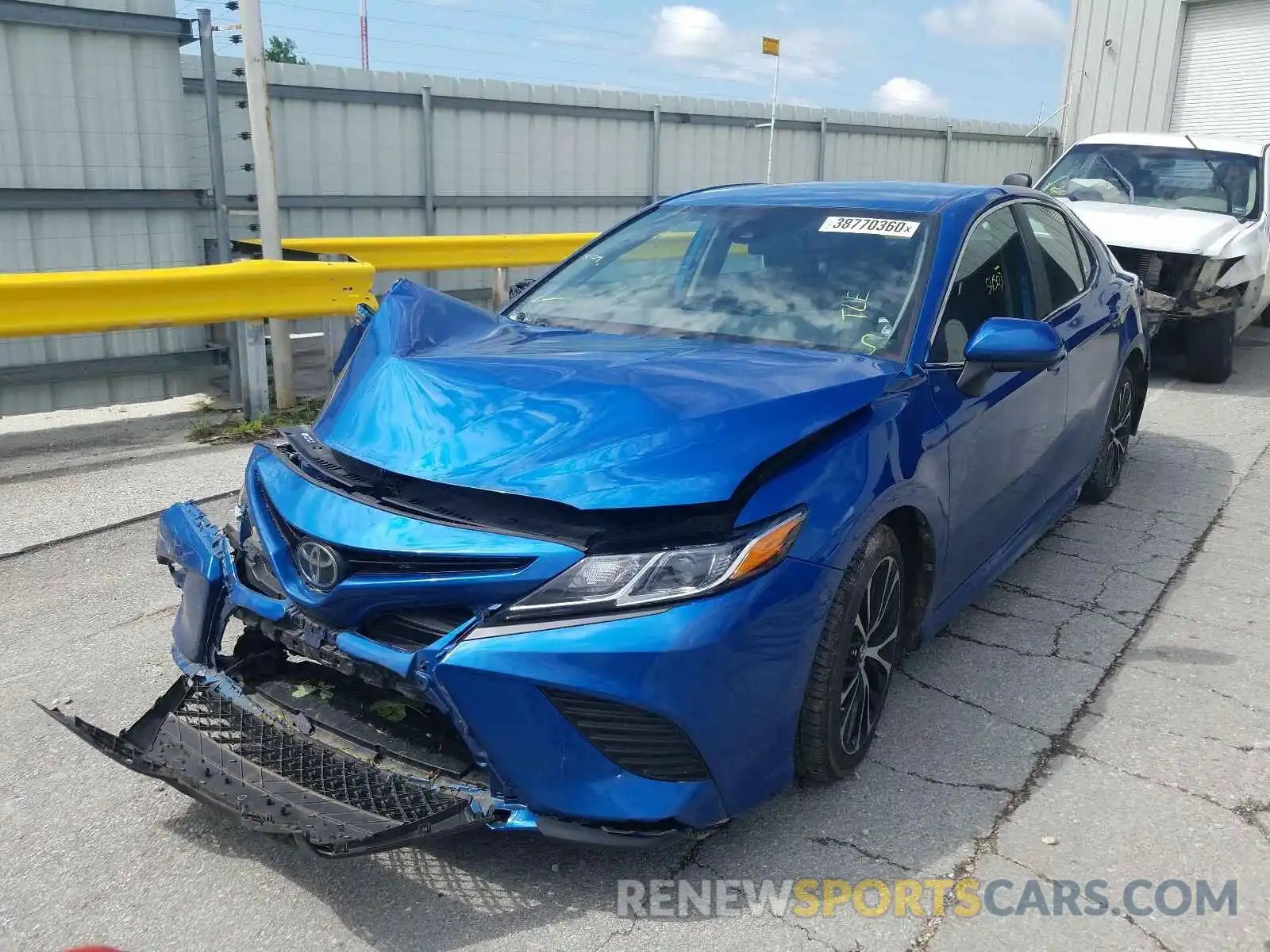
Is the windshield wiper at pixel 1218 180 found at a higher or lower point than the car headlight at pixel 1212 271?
higher

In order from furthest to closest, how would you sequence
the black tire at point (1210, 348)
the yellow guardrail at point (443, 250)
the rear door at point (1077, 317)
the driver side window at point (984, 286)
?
the black tire at point (1210, 348) < the yellow guardrail at point (443, 250) < the rear door at point (1077, 317) < the driver side window at point (984, 286)

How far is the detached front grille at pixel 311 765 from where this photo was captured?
2414 mm

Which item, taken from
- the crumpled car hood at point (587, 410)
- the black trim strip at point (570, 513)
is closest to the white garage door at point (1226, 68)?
the crumpled car hood at point (587, 410)

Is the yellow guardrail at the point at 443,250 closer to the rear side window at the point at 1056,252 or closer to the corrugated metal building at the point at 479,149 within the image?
the corrugated metal building at the point at 479,149

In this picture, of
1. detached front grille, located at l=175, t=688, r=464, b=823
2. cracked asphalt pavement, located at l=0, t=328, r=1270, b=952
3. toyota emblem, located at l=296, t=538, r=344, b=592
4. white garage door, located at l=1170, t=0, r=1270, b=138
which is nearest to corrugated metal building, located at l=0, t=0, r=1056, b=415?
cracked asphalt pavement, located at l=0, t=328, r=1270, b=952

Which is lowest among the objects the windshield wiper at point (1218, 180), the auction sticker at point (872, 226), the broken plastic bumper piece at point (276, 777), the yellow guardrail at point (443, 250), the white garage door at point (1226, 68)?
the broken plastic bumper piece at point (276, 777)

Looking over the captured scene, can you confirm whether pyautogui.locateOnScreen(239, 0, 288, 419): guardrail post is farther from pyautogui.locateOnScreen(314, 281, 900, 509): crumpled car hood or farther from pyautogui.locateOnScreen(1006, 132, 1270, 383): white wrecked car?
pyautogui.locateOnScreen(1006, 132, 1270, 383): white wrecked car

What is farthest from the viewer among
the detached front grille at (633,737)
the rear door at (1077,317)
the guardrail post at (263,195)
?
the guardrail post at (263,195)

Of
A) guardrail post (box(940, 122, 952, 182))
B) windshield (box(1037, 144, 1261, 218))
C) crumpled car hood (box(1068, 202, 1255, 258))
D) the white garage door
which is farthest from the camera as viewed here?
the white garage door

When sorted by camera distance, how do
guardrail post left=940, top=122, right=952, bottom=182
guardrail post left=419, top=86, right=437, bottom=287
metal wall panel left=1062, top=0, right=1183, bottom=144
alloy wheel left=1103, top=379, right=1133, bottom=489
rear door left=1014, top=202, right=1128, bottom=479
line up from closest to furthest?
rear door left=1014, top=202, right=1128, bottom=479 → alloy wheel left=1103, top=379, right=1133, bottom=489 → guardrail post left=419, top=86, right=437, bottom=287 → guardrail post left=940, top=122, right=952, bottom=182 → metal wall panel left=1062, top=0, right=1183, bottom=144

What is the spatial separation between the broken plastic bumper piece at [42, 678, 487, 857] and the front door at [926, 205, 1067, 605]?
1.80 m

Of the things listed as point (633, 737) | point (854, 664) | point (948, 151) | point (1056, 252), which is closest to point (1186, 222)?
point (1056, 252)

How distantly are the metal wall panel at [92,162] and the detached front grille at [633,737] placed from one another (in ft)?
19.5

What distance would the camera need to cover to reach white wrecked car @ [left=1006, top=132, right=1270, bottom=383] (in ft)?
27.1
